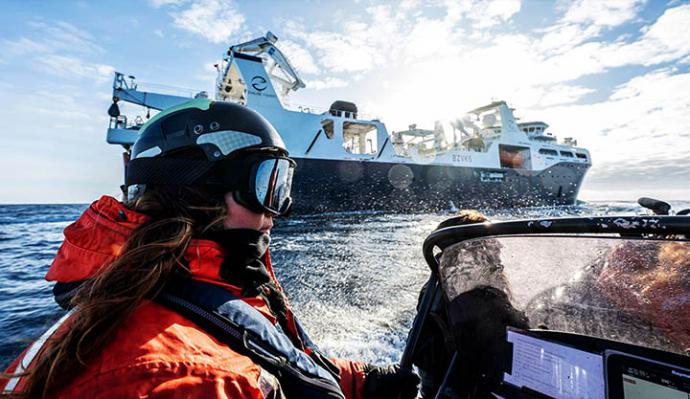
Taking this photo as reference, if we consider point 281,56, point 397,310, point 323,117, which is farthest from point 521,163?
point 397,310

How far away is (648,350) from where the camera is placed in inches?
38.7

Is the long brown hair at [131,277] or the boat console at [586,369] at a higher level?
the long brown hair at [131,277]

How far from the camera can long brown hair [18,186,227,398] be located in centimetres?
56

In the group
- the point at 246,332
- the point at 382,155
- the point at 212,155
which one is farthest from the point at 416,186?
the point at 246,332

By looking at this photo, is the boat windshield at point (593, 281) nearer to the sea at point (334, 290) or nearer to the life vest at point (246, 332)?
the sea at point (334, 290)

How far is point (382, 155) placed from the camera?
15.2 metres

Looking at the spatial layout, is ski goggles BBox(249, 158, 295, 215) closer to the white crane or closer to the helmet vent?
the helmet vent

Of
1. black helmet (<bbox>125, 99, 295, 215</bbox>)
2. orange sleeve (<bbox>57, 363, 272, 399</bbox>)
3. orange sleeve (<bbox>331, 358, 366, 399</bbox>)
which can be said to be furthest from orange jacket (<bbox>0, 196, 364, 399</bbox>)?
orange sleeve (<bbox>331, 358, 366, 399</bbox>)

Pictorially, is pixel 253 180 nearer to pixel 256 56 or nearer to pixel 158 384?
pixel 158 384

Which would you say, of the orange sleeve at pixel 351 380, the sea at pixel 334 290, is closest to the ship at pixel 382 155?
the sea at pixel 334 290

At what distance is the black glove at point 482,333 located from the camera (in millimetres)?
1335

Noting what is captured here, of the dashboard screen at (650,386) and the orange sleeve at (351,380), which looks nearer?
the dashboard screen at (650,386)

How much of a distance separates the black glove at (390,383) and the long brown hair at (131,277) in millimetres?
1132

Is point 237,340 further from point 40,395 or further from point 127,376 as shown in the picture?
point 40,395
